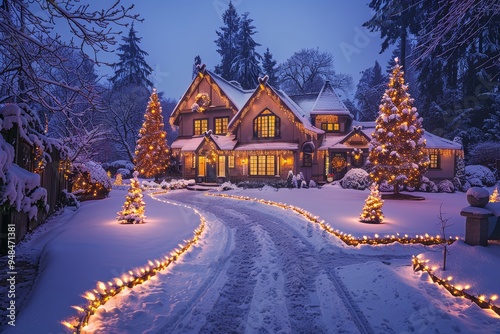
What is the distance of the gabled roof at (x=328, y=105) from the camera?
31.0 meters

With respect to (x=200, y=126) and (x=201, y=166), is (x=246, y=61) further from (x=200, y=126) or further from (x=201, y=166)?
(x=201, y=166)

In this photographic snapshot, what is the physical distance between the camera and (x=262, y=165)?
29938 millimetres

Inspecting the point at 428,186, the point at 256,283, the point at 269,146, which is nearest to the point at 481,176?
the point at 428,186

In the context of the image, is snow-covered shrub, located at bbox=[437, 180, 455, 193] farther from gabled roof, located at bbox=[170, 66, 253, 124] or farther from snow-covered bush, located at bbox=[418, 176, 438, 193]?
gabled roof, located at bbox=[170, 66, 253, 124]

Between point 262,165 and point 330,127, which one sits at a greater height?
point 330,127

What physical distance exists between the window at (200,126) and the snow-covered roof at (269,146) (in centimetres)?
622

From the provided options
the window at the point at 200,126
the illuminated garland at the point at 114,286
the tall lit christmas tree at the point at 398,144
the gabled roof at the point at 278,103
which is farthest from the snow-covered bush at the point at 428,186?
the illuminated garland at the point at 114,286

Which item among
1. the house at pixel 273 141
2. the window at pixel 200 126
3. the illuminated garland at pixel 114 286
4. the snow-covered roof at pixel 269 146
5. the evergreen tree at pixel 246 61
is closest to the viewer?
the illuminated garland at pixel 114 286

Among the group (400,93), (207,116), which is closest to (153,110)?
(207,116)

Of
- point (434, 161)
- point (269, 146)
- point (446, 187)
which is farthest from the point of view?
point (269, 146)

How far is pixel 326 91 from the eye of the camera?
33156mm

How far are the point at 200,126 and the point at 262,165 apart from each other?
924cm

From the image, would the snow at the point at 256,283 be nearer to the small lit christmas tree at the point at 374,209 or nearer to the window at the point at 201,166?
the small lit christmas tree at the point at 374,209

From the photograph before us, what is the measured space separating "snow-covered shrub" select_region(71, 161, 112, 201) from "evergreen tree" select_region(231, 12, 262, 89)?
3507 cm
